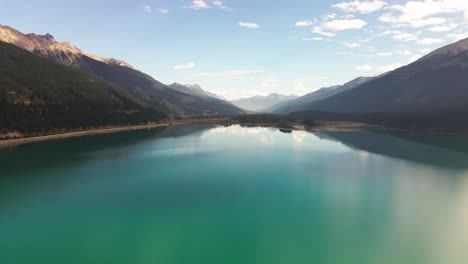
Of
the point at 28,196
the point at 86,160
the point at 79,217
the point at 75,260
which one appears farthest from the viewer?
the point at 86,160

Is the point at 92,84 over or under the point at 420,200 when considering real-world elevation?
over

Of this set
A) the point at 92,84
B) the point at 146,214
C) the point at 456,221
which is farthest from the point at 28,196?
the point at 92,84

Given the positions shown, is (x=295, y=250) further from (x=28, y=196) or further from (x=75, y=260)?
(x=28, y=196)

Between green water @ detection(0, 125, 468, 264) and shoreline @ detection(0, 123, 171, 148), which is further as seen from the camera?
shoreline @ detection(0, 123, 171, 148)

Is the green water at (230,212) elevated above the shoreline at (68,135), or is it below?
below

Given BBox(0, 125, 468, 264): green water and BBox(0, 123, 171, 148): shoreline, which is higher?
BBox(0, 123, 171, 148): shoreline

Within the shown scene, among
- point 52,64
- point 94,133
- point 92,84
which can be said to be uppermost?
point 52,64

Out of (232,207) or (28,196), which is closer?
(232,207)

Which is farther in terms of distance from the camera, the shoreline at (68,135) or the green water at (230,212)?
the shoreline at (68,135)

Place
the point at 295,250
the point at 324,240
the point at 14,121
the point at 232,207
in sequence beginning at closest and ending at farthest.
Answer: the point at 295,250, the point at 324,240, the point at 232,207, the point at 14,121
